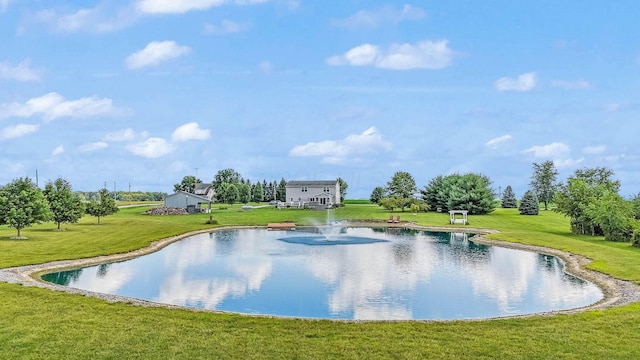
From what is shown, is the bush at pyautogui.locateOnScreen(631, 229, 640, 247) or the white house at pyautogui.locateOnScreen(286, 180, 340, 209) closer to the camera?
the bush at pyautogui.locateOnScreen(631, 229, 640, 247)

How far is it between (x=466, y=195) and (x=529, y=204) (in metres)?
9.78

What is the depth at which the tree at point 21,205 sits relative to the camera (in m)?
37.1

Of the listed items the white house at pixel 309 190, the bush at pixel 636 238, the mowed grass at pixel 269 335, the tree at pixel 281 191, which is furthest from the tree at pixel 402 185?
the mowed grass at pixel 269 335

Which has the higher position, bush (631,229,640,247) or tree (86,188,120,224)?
tree (86,188,120,224)

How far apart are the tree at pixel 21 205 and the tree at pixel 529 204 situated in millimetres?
61094

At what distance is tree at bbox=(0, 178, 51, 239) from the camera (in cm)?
3709

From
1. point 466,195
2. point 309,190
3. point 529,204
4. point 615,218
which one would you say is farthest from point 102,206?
point 529,204

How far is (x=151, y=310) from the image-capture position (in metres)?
15.3

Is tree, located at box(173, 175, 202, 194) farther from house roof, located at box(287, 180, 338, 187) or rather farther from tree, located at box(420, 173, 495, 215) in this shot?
tree, located at box(420, 173, 495, 215)

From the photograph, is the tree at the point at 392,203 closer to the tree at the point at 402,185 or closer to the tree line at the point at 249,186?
the tree at the point at 402,185

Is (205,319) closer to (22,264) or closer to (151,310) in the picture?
(151,310)

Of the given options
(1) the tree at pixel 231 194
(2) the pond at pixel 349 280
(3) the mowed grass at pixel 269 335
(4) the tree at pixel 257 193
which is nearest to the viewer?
(3) the mowed grass at pixel 269 335

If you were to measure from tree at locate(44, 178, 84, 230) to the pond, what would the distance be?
53.7 feet

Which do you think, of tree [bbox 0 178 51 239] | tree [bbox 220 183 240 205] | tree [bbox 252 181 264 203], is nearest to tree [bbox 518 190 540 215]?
tree [bbox 220 183 240 205]
